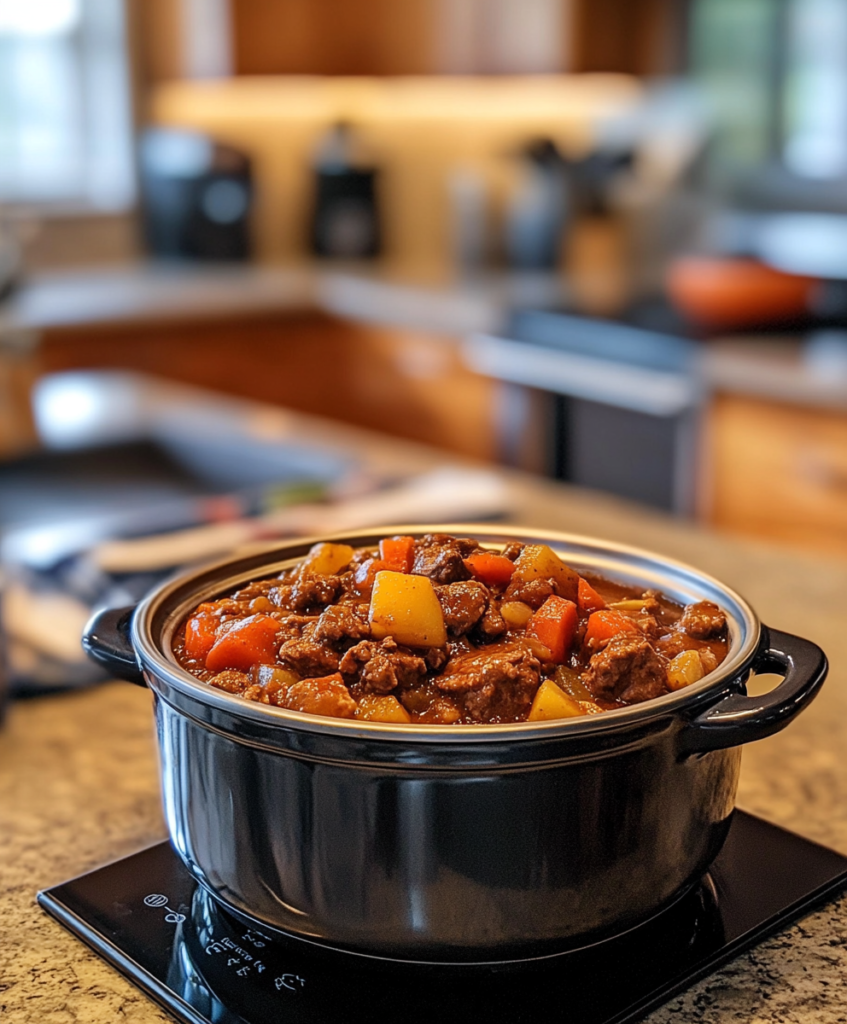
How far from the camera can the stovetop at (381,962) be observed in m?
0.62

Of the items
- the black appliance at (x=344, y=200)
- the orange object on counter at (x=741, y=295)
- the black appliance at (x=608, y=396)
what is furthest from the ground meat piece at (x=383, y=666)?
the black appliance at (x=344, y=200)

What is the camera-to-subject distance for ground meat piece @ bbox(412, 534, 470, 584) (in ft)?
2.36

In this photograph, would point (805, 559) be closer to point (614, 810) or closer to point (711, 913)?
point (711, 913)

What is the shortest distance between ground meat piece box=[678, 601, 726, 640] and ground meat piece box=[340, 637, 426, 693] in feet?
0.52

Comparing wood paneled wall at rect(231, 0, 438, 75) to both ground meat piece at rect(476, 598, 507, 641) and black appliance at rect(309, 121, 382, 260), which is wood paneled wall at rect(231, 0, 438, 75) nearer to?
black appliance at rect(309, 121, 382, 260)

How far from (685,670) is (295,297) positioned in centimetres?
338

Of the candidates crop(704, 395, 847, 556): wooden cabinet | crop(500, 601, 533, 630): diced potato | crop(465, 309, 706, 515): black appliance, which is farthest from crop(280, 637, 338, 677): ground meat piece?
crop(465, 309, 706, 515): black appliance

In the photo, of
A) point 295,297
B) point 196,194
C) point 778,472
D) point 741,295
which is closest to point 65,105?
point 196,194

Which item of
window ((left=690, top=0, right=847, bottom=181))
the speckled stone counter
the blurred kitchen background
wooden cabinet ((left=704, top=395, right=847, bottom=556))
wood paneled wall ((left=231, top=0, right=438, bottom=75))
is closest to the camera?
the speckled stone counter

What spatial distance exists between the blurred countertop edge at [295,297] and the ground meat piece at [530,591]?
7.20 ft

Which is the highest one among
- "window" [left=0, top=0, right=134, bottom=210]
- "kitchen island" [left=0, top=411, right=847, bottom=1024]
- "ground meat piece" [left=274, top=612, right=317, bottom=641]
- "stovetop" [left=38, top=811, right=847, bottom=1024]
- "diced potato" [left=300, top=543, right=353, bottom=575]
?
"window" [left=0, top=0, right=134, bottom=210]

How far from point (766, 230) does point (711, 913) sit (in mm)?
3060

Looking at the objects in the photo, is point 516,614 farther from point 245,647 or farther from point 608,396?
point 608,396

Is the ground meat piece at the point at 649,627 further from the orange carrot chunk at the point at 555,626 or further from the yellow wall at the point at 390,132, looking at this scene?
the yellow wall at the point at 390,132
